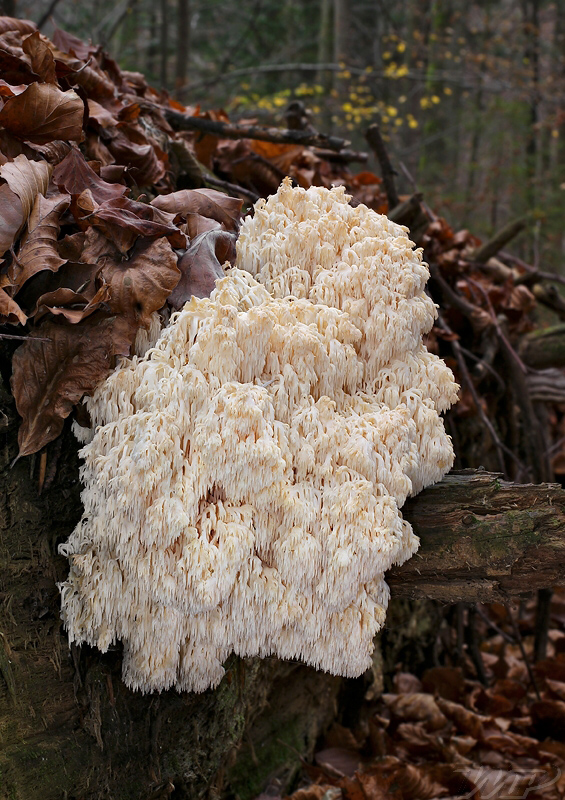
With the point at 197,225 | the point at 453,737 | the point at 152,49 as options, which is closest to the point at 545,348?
the point at 453,737

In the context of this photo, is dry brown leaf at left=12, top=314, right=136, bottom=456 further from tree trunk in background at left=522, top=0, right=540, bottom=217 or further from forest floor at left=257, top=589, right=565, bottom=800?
tree trunk in background at left=522, top=0, right=540, bottom=217

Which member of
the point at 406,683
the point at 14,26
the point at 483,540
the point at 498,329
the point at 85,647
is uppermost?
the point at 14,26

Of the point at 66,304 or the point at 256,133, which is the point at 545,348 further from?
the point at 66,304

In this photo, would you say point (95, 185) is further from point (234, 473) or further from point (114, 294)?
point (234, 473)

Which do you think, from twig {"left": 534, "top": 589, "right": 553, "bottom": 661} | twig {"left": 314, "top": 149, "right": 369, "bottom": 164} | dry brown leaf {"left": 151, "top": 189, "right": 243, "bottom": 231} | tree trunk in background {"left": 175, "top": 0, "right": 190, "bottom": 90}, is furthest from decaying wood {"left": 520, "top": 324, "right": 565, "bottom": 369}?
tree trunk in background {"left": 175, "top": 0, "right": 190, "bottom": 90}

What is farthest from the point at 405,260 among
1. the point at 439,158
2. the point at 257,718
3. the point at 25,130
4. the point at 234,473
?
the point at 439,158
